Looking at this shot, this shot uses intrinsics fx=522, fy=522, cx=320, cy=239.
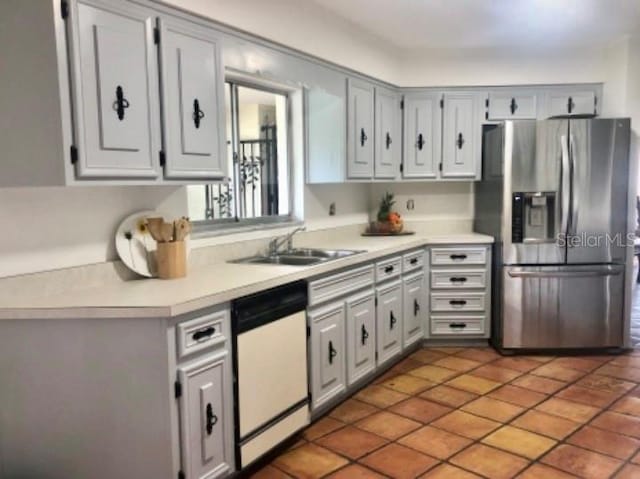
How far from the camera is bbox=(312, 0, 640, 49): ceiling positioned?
3432mm

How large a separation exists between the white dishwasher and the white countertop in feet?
0.23

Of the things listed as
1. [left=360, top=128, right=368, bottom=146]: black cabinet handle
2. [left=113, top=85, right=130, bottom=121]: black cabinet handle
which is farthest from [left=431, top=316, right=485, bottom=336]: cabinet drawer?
[left=113, top=85, right=130, bottom=121]: black cabinet handle

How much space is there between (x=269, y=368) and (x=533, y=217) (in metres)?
2.46

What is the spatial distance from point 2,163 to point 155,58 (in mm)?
735

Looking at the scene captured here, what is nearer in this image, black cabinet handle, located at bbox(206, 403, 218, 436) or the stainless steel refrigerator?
black cabinet handle, located at bbox(206, 403, 218, 436)

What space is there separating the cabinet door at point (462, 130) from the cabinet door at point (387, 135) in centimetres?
41

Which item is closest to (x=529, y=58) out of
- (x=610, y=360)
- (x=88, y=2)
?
(x=610, y=360)

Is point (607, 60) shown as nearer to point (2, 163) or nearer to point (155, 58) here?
point (155, 58)

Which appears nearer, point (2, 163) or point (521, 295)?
point (2, 163)

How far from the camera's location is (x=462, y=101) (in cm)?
446

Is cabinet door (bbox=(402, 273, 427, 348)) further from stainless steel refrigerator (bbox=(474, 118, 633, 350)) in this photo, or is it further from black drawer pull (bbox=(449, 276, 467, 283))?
stainless steel refrigerator (bbox=(474, 118, 633, 350))

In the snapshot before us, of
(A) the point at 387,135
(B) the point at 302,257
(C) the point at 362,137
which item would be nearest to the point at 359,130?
(C) the point at 362,137

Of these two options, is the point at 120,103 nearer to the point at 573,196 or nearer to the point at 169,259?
the point at 169,259

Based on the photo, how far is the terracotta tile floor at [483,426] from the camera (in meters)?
2.46
